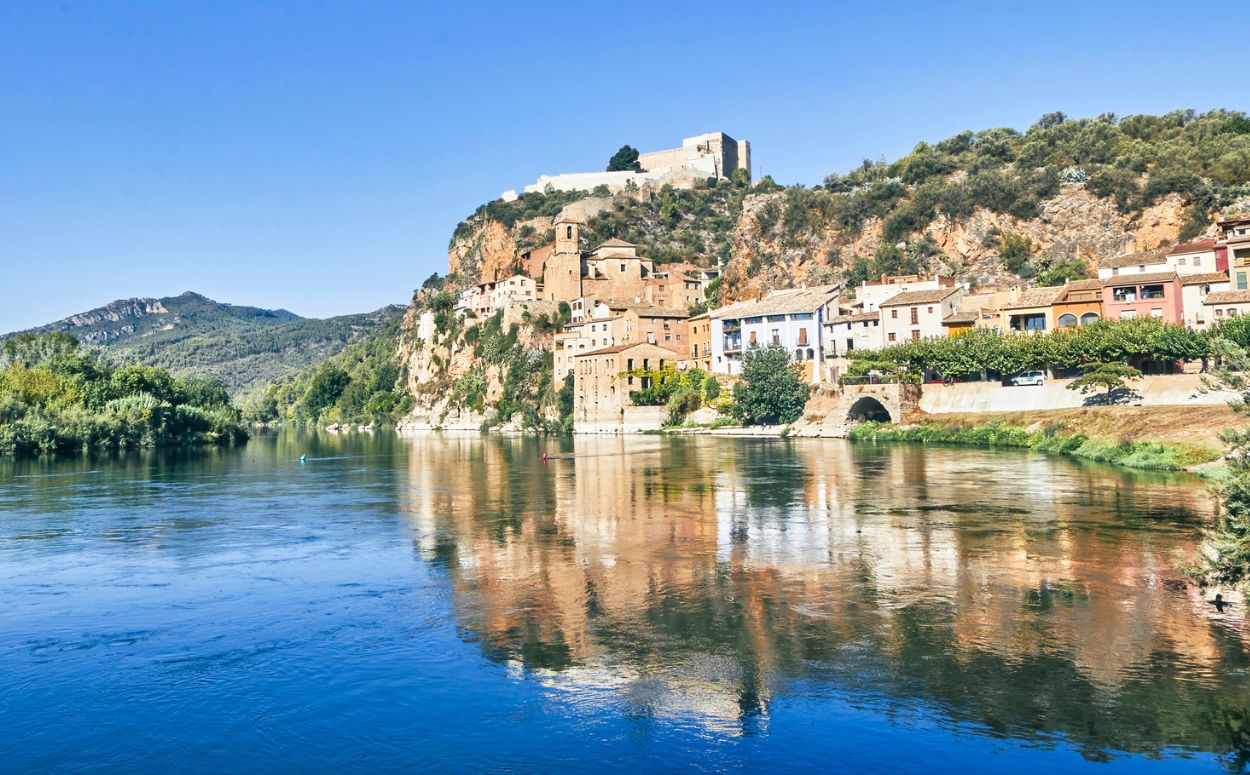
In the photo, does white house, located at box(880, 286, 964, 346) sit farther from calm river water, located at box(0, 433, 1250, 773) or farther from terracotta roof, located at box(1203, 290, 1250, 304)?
calm river water, located at box(0, 433, 1250, 773)

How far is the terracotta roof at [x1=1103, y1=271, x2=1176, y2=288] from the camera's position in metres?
60.8

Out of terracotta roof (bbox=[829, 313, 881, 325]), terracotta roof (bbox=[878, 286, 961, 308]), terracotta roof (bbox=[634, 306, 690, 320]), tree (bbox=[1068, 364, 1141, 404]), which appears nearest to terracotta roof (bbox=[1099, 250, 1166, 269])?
terracotta roof (bbox=[878, 286, 961, 308])

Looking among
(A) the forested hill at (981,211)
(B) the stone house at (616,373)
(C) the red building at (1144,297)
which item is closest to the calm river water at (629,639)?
(C) the red building at (1144,297)

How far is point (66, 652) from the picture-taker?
1658cm

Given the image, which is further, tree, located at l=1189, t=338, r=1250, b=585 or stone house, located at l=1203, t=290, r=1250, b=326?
stone house, located at l=1203, t=290, r=1250, b=326

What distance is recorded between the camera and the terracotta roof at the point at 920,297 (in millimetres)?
71500

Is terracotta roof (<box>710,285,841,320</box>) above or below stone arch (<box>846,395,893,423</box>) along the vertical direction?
above

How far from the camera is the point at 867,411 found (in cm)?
6981

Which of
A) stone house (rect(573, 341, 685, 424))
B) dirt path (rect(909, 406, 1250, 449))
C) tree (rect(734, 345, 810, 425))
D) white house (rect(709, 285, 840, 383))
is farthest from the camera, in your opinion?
stone house (rect(573, 341, 685, 424))

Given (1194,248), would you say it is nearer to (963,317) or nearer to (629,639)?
(963,317)

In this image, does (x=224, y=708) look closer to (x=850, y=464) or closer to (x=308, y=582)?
(x=308, y=582)

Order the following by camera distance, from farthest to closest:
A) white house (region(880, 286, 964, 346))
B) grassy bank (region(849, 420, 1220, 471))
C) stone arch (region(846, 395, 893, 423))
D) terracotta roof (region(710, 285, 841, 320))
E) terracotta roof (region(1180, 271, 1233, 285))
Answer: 1. terracotta roof (region(710, 285, 841, 320))
2. white house (region(880, 286, 964, 346))
3. stone arch (region(846, 395, 893, 423))
4. terracotta roof (region(1180, 271, 1233, 285))
5. grassy bank (region(849, 420, 1220, 471))

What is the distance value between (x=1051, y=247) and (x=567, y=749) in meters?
87.2

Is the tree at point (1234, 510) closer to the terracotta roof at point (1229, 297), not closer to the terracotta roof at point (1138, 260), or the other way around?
the terracotta roof at point (1229, 297)
